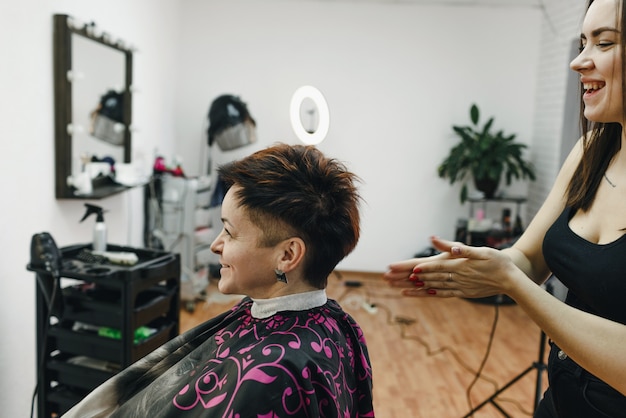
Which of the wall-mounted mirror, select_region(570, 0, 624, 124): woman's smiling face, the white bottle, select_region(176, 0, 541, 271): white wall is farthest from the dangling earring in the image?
select_region(176, 0, 541, 271): white wall

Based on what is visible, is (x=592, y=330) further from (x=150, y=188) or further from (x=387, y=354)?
(x=150, y=188)

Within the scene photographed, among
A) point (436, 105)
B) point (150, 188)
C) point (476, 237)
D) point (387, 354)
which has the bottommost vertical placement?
point (387, 354)

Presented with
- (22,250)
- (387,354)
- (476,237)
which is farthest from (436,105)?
(22,250)

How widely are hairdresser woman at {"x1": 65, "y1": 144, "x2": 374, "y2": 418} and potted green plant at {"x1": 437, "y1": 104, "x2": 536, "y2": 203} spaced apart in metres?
3.62

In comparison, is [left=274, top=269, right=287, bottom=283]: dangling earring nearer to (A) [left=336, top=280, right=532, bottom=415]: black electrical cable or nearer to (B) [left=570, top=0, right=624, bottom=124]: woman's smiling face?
(B) [left=570, top=0, right=624, bottom=124]: woman's smiling face

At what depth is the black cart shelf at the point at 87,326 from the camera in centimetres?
196

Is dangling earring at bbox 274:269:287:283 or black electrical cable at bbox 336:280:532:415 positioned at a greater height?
dangling earring at bbox 274:269:287:283

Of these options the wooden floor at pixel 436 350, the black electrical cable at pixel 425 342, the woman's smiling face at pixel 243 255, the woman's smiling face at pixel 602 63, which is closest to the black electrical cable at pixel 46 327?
the woman's smiling face at pixel 243 255

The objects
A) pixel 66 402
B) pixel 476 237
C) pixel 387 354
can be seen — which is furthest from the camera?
pixel 476 237

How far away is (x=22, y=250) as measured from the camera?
2.21m

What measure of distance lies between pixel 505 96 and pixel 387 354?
8.59 feet

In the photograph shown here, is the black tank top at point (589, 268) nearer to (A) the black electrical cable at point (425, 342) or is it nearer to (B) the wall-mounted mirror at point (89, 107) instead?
(A) the black electrical cable at point (425, 342)

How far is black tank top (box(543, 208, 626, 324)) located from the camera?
0.98 metres

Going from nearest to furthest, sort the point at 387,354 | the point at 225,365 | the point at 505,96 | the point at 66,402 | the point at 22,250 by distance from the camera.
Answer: the point at 225,365 < the point at 66,402 < the point at 22,250 < the point at 387,354 < the point at 505,96
